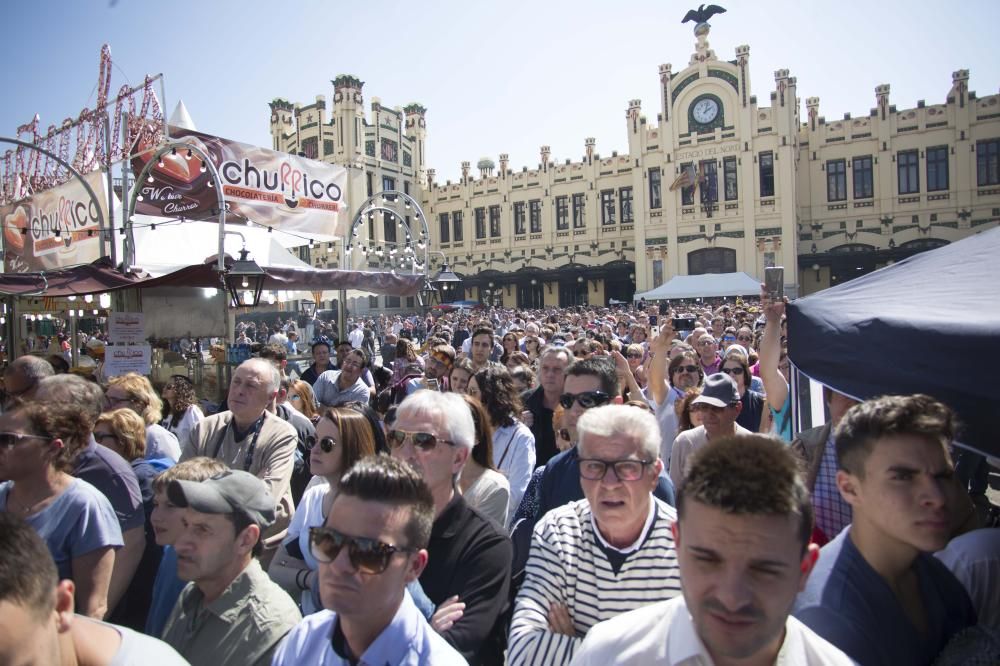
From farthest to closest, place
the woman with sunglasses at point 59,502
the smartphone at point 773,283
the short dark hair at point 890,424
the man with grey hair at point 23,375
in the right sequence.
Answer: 1. the man with grey hair at point 23,375
2. the smartphone at point 773,283
3. the woman with sunglasses at point 59,502
4. the short dark hair at point 890,424

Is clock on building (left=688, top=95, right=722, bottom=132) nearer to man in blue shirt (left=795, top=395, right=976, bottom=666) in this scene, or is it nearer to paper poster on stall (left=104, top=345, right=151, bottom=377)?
paper poster on stall (left=104, top=345, right=151, bottom=377)

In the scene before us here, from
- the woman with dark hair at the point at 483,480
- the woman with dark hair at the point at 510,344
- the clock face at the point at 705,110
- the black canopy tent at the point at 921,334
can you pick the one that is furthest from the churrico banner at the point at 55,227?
the clock face at the point at 705,110

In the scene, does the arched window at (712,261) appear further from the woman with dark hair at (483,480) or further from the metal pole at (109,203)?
the woman with dark hair at (483,480)

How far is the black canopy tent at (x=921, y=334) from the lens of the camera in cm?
227

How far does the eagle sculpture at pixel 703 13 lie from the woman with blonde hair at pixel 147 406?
3582cm

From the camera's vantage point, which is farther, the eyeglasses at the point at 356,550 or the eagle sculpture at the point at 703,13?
the eagle sculpture at the point at 703,13

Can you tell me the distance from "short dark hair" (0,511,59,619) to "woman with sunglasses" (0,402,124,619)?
4.55ft

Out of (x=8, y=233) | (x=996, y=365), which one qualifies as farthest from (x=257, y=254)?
(x=996, y=365)

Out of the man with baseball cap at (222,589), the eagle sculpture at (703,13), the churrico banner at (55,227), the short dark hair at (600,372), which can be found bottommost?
the man with baseball cap at (222,589)

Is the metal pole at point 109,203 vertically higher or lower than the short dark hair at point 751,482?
higher

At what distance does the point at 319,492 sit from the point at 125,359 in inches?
248

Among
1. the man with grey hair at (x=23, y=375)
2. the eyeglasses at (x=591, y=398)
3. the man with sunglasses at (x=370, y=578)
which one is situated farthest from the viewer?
the man with grey hair at (x=23, y=375)

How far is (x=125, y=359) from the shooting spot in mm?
7977

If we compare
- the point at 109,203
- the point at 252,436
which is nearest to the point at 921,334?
the point at 252,436
